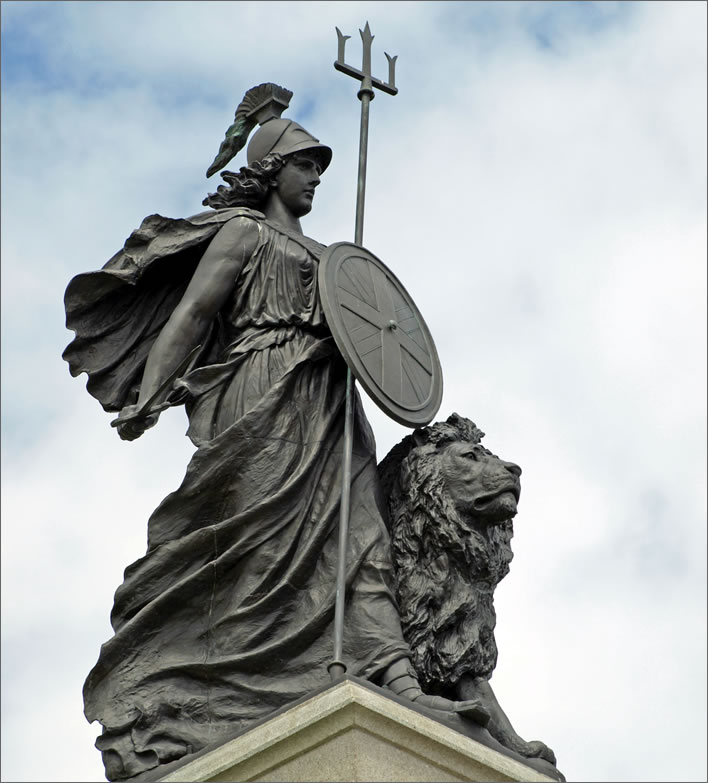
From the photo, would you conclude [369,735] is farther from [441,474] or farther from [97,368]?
[97,368]

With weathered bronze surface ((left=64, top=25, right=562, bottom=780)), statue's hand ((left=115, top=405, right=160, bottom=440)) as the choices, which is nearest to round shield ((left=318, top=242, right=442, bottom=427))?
weathered bronze surface ((left=64, top=25, right=562, bottom=780))

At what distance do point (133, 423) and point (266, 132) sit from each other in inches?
85.5

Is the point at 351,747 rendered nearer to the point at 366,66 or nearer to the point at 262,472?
the point at 262,472

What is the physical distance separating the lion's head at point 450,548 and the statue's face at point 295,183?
1823mm

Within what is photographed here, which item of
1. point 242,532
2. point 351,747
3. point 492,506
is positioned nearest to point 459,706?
point 351,747

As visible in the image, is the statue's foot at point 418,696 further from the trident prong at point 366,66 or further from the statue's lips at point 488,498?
the trident prong at point 366,66

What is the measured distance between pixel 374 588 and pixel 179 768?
5.03 ft

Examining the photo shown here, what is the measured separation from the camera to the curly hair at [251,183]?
504 inches

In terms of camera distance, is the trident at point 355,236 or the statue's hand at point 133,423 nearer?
the trident at point 355,236

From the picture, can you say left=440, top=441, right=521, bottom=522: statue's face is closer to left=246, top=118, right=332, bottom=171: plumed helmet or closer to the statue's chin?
the statue's chin

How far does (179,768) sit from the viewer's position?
10602 millimetres

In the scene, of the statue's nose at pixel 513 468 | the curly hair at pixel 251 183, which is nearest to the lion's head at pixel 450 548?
the statue's nose at pixel 513 468

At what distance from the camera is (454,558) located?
11.6 metres

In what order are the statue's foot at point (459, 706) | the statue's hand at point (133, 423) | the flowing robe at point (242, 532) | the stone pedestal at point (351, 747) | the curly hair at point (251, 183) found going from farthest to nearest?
1. the curly hair at point (251, 183)
2. the statue's hand at point (133, 423)
3. the flowing robe at point (242, 532)
4. the statue's foot at point (459, 706)
5. the stone pedestal at point (351, 747)
